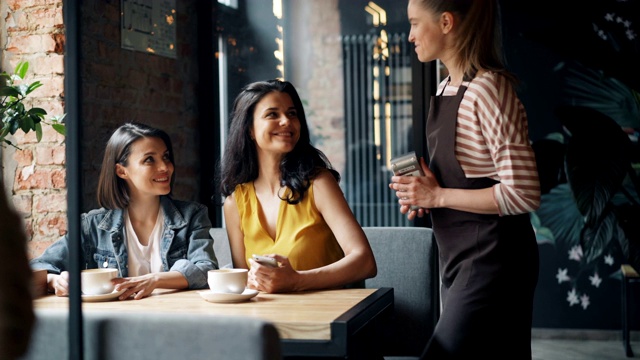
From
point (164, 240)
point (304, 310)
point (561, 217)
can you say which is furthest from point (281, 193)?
point (561, 217)

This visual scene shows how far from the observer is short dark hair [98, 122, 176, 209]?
221 centimetres

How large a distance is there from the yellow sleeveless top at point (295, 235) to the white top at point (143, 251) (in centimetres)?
23

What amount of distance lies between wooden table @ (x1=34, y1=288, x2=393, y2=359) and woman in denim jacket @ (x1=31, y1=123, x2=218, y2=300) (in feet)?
0.67

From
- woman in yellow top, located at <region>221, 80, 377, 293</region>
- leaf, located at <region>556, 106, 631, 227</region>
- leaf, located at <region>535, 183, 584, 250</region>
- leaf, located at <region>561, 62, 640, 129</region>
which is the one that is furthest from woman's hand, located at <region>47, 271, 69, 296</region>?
leaf, located at <region>561, 62, 640, 129</region>

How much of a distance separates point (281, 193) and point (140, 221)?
392 millimetres

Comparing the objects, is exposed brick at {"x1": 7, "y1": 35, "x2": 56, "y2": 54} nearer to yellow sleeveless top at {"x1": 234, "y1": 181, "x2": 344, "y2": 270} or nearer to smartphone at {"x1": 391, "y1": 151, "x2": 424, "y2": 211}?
yellow sleeveless top at {"x1": 234, "y1": 181, "x2": 344, "y2": 270}

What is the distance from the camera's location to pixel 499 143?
160 centimetres

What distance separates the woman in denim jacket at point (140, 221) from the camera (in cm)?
213

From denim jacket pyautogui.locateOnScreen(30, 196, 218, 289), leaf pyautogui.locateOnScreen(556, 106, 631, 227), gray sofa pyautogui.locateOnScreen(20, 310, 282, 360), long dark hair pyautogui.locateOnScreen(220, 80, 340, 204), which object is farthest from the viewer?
leaf pyautogui.locateOnScreen(556, 106, 631, 227)

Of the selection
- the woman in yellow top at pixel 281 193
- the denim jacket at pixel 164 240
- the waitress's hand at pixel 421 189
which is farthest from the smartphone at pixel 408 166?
the denim jacket at pixel 164 240

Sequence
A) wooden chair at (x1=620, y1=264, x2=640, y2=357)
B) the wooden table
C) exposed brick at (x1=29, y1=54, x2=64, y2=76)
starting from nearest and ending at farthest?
the wooden table → exposed brick at (x1=29, y1=54, x2=64, y2=76) → wooden chair at (x1=620, y1=264, x2=640, y2=357)

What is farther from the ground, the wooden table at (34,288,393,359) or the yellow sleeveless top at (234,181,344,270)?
the yellow sleeveless top at (234,181,344,270)

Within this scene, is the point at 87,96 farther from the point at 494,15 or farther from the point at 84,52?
the point at 494,15

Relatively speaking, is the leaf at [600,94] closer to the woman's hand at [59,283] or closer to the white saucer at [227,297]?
the white saucer at [227,297]
